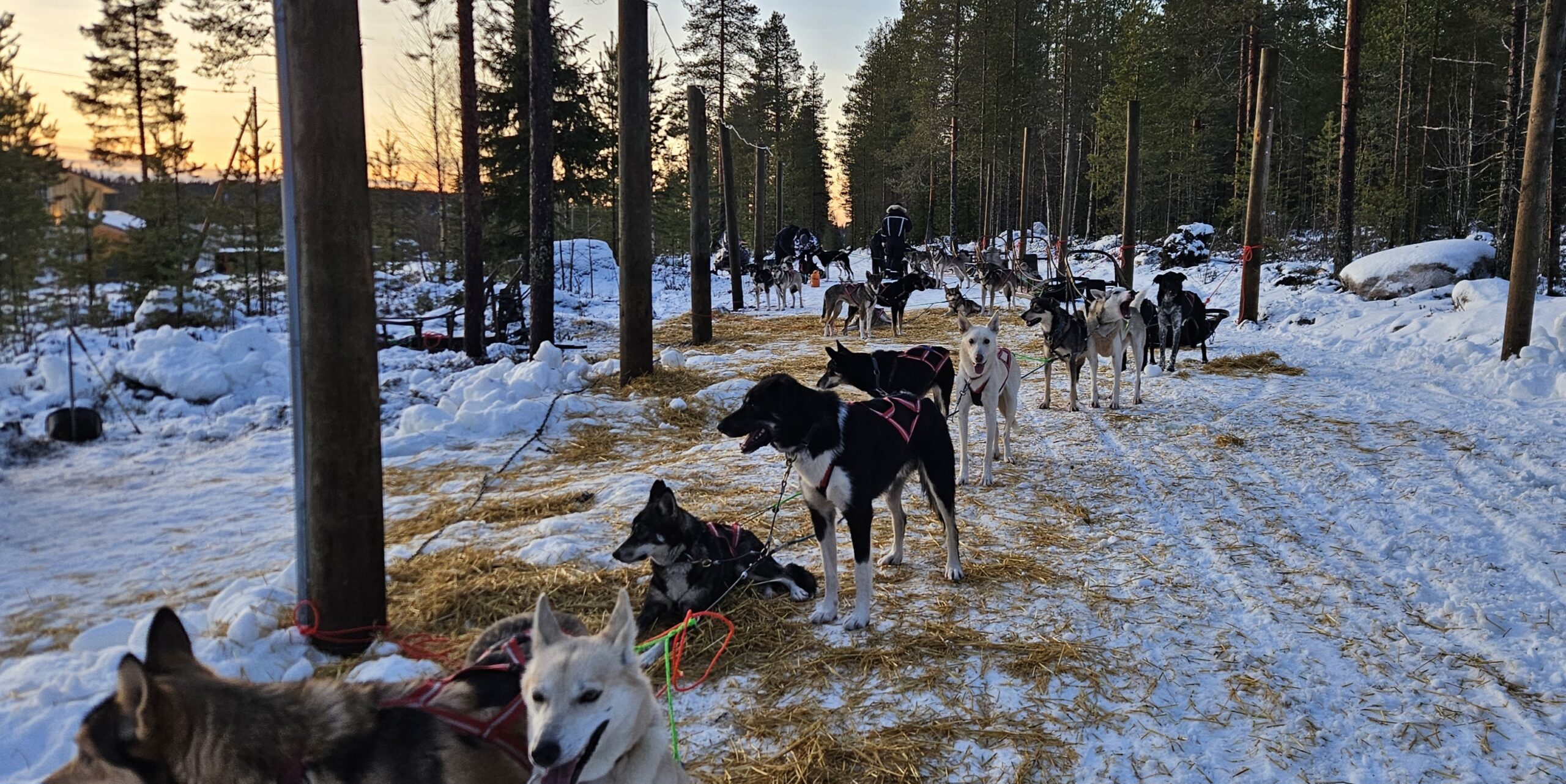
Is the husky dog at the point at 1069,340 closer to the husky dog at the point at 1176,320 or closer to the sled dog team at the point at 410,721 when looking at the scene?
the husky dog at the point at 1176,320

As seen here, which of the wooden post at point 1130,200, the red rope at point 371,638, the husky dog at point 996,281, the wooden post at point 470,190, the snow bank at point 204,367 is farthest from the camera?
the husky dog at point 996,281

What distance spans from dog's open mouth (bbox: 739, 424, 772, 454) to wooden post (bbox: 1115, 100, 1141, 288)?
13.8 metres

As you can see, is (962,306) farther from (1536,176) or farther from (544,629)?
(544,629)

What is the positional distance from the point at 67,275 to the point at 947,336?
41.4 feet

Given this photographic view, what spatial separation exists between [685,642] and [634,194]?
25.0 ft

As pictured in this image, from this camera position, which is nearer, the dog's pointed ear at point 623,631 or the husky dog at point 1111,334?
the dog's pointed ear at point 623,631

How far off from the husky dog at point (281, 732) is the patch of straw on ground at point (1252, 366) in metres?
10.8

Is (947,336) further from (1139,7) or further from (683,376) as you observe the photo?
(1139,7)

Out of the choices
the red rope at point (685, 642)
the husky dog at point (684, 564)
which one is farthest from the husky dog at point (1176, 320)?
the red rope at point (685, 642)

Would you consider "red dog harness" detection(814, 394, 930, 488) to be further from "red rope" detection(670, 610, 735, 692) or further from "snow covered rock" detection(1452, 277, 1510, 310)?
"snow covered rock" detection(1452, 277, 1510, 310)

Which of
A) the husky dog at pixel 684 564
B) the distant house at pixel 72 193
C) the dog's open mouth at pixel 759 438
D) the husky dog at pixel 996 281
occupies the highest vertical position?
the distant house at pixel 72 193

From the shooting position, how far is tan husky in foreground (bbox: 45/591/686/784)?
5.67ft

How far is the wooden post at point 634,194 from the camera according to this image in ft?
34.2

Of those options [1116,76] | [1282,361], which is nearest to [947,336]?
[1282,361]
